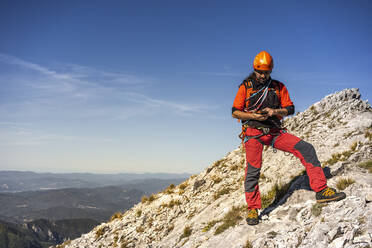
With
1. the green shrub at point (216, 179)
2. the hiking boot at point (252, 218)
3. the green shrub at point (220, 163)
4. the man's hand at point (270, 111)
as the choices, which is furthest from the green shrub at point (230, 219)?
the green shrub at point (220, 163)

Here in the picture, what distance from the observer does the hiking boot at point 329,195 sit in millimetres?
5727

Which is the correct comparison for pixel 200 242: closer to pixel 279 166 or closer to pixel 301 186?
pixel 301 186

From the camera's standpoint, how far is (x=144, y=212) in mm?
14320

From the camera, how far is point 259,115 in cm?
613

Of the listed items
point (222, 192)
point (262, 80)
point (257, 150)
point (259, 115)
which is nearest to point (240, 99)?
point (259, 115)

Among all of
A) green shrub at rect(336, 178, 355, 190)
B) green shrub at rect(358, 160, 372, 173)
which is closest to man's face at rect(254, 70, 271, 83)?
green shrub at rect(336, 178, 355, 190)

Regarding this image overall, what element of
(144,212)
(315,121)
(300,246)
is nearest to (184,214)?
(144,212)

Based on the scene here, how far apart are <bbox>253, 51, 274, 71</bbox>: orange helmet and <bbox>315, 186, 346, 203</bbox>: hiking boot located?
11.1ft

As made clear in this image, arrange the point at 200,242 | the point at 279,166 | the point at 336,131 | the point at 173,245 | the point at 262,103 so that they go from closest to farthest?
the point at 262,103 → the point at 200,242 → the point at 173,245 → the point at 279,166 → the point at 336,131

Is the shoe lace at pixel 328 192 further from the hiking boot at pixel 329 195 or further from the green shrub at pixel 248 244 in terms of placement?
the green shrub at pixel 248 244

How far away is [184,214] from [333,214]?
8559 millimetres

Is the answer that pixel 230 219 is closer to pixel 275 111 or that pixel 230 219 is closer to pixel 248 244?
pixel 248 244

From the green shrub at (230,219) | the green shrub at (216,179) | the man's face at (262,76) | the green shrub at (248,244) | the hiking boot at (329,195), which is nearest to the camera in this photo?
the green shrub at (248,244)

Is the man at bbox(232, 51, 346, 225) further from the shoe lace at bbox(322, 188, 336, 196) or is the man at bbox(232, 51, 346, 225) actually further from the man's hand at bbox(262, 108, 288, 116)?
the shoe lace at bbox(322, 188, 336, 196)
